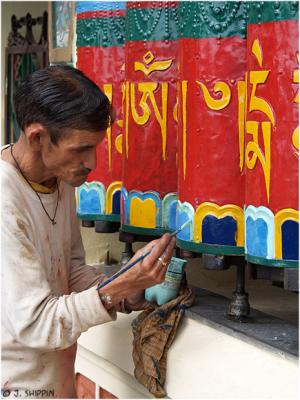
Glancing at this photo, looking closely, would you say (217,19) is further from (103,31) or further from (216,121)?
(103,31)

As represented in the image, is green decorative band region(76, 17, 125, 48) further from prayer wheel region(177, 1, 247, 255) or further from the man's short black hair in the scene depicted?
the man's short black hair

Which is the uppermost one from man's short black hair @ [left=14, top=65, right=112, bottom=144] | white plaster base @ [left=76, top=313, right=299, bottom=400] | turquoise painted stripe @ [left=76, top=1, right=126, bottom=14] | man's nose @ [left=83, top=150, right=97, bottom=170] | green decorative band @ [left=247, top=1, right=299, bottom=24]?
turquoise painted stripe @ [left=76, top=1, right=126, bottom=14]

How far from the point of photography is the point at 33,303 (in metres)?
2.13

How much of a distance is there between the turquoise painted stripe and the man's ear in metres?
0.98

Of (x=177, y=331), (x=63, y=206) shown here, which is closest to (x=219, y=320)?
(x=177, y=331)

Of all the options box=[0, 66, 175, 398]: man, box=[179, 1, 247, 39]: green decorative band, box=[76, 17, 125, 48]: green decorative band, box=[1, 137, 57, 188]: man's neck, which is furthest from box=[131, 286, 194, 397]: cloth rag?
box=[76, 17, 125, 48]: green decorative band

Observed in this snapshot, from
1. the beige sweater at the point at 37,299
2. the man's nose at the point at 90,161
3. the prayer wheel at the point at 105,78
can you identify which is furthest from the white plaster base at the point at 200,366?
the man's nose at the point at 90,161

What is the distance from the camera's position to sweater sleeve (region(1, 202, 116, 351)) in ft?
7.02

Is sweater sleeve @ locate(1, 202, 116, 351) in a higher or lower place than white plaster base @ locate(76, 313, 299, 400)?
higher

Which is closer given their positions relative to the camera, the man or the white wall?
the man

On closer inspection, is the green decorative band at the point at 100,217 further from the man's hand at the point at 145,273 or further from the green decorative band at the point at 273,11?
the green decorative band at the point at 273,11

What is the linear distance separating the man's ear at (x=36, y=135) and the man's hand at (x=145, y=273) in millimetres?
409

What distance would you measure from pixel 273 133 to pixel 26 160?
70 cm

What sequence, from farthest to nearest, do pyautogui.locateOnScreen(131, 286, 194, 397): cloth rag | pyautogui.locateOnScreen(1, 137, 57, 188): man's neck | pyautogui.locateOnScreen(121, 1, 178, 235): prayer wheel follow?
pyautogui.locateOnScreen(121, 1, 178, 235): prayer wheel, pyautogui.locateOnScreen(131, 286, 194, 397): cloth rag, pyautogui.locateOnScreen(1, 137, 57, 188): man's neck
